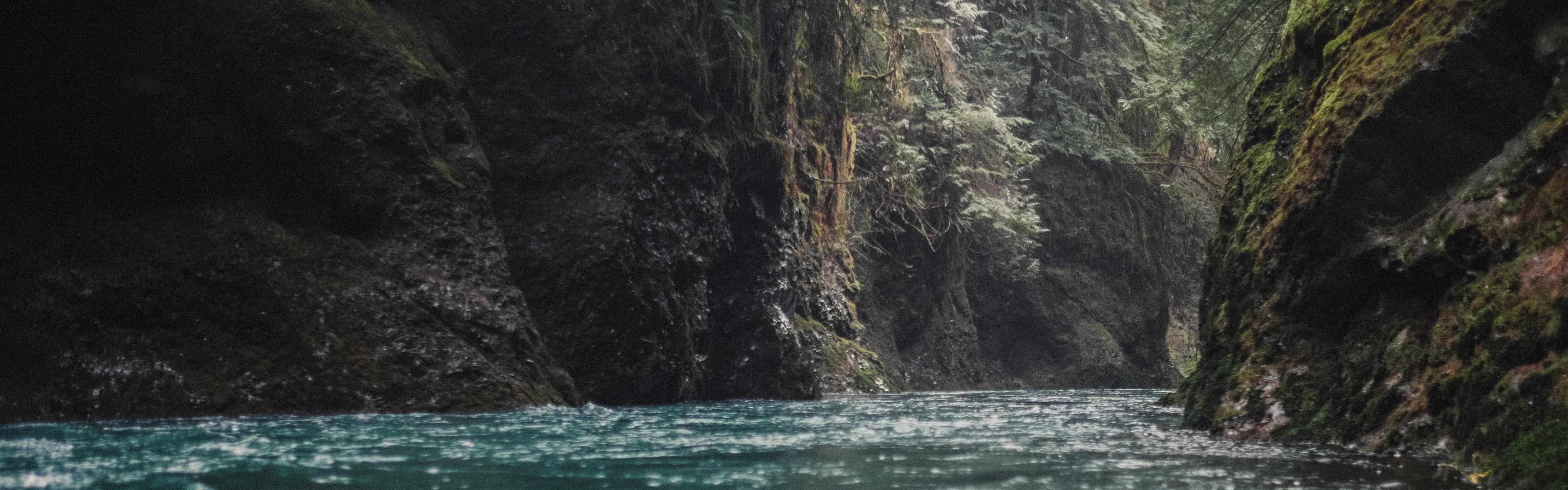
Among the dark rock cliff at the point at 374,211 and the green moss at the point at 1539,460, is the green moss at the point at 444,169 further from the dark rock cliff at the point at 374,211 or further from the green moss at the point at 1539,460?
the green moss at the point at 1539,460

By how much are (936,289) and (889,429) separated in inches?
596

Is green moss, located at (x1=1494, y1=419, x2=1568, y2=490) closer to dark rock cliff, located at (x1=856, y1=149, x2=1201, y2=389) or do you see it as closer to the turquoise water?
the turquoise water

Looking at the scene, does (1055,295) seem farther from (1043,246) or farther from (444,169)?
(444,169)

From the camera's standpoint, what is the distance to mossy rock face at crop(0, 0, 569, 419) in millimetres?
7289

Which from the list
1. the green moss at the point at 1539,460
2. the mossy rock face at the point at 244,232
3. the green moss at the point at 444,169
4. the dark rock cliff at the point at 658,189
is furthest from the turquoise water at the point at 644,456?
the dark rock cliff at the point at 658,189

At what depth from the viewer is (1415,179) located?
541 cm

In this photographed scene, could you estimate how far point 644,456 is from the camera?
4.96 m

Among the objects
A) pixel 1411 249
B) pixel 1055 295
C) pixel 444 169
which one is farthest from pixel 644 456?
pixel 1055 295

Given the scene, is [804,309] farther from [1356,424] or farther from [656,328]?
[1356,424]

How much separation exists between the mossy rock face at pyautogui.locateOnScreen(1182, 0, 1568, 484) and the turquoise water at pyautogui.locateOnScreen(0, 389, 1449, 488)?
0.29m

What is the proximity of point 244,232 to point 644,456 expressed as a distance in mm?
4643

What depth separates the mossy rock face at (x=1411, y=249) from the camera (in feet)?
13.4

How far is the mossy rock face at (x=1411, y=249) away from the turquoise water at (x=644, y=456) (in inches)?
11.4

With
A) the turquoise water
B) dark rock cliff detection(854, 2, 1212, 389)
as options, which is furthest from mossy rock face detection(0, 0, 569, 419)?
dark rock cliff detection(854, 2, 1212, 389)
